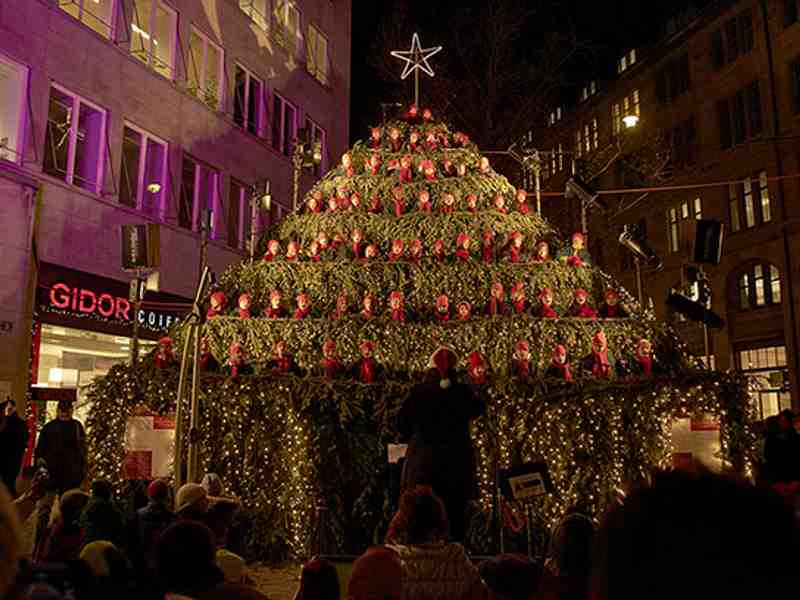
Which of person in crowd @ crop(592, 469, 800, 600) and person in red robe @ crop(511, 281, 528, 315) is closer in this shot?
person in crowd @ crop(592, 469, 800, 600)

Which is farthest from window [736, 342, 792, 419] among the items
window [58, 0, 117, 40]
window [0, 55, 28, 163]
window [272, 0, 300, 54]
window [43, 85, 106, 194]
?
window [0, 55, 28, 163]

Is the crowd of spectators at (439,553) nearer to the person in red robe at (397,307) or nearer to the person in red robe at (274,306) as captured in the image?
the person in red robe at (274,306)

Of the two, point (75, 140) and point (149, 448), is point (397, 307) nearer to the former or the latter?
point (149, 448)

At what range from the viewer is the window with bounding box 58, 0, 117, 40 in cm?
1608

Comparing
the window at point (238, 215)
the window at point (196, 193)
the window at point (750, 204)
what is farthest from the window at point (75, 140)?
the window at point (750, 204)

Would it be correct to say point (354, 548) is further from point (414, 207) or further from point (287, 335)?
point (414, 207)

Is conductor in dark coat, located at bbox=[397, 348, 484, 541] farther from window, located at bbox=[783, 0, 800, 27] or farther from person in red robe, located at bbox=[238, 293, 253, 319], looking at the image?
window, located at bbox=[783, 0, 800, 27]

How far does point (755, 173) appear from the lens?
28.1m

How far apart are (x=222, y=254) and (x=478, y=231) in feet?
41.6

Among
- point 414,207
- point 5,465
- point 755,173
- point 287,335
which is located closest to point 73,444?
point 5,465

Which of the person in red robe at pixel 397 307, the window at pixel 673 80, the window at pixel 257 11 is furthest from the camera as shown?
the window at pixel 673 80

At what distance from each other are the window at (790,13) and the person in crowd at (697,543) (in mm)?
30115

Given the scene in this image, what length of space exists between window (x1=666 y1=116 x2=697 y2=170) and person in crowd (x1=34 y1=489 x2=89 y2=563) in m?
31.0

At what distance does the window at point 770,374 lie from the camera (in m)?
25.6
